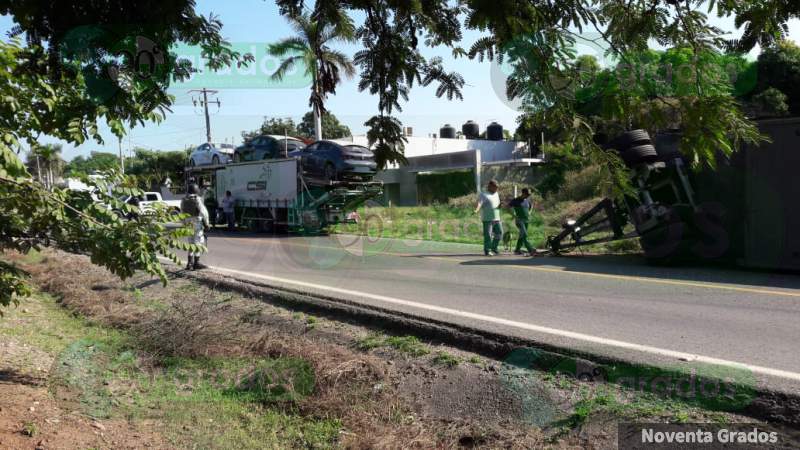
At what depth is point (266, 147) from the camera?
78.7ft

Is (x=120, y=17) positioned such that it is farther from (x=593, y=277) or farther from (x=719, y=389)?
(x=593, y=277)

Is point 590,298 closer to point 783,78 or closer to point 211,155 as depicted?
point 211,155

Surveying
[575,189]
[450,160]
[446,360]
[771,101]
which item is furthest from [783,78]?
[446,360]

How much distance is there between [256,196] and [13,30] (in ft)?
68.8

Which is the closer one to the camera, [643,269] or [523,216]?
[643,269]

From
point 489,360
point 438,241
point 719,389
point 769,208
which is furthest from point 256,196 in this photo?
point 719,389

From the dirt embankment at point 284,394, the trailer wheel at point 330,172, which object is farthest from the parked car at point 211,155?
the dirt embankment at point 284,394

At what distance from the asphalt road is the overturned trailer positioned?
0.54m

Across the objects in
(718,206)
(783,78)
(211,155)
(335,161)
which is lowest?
(718,206)

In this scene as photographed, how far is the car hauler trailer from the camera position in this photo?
21.0 metres

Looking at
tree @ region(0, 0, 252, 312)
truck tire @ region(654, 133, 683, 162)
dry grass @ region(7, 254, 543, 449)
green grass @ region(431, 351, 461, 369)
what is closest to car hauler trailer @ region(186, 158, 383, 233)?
dry grass @ region(7, 254, 543, 449)

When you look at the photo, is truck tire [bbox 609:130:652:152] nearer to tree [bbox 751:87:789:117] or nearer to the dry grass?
the dry grass

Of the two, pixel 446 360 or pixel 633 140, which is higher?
pixel 633 140

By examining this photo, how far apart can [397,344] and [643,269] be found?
7.11 meters
